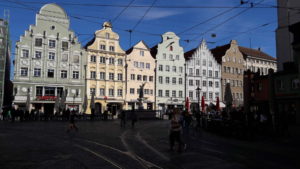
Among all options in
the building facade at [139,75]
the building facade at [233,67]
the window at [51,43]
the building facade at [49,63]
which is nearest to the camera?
the building facade at [49,63]

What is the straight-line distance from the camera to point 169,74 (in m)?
55.3

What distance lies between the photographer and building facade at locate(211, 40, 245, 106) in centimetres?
6188

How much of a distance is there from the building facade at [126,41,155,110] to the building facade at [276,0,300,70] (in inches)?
953

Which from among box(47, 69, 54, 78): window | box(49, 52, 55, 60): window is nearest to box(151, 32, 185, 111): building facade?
box(47, 69, 54, 78): window

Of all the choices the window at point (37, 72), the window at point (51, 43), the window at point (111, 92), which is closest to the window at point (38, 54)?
the window at point (37, 72)

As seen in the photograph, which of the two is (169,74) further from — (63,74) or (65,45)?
(65,45)

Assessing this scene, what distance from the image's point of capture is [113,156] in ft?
28.6

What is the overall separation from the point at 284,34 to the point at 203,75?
82.1 feet

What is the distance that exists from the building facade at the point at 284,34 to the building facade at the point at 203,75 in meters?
23.2

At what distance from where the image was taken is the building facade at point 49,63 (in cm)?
4241

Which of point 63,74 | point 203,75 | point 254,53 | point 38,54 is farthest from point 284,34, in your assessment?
point 38,54

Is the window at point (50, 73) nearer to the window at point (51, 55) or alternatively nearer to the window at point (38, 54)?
the window at point (51, 55)

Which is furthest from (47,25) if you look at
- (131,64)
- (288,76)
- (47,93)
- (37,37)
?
(288,76)

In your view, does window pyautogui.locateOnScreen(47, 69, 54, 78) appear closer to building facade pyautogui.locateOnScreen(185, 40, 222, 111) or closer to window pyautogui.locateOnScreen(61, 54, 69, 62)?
window pyautogui.locateOnScreen(61, 54, 69, 62)
